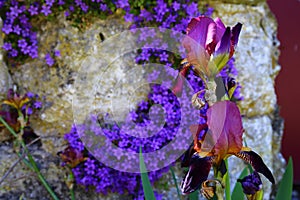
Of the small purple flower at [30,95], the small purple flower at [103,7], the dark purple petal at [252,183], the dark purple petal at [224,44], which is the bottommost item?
the dark purple petal at [252,183]

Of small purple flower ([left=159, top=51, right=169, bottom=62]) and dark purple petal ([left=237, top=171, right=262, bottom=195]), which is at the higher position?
small purple flower ([left=159, top=51, right=169, bottom=62])

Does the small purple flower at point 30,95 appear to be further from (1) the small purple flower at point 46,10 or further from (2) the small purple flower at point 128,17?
(2) the small purple flower at point 128,17

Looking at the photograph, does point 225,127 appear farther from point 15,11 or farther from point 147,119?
point 15,11

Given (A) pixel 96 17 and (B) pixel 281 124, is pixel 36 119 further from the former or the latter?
(B) pixel 281 124

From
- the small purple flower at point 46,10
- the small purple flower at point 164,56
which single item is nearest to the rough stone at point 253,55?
the small purple flower at point 164,56

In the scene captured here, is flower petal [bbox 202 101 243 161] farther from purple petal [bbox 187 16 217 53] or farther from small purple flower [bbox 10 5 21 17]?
small purple flower [bbox 10 5 21 17]

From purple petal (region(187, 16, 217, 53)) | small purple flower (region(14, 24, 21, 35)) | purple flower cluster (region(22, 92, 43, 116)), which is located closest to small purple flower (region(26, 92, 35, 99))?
purple flower cluster (region(22, 92, 43, 116))
